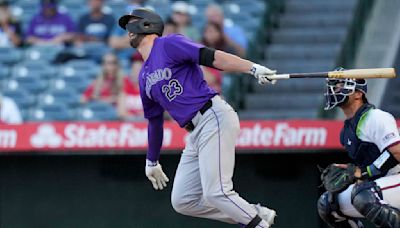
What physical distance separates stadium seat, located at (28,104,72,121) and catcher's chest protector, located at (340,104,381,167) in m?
3.79

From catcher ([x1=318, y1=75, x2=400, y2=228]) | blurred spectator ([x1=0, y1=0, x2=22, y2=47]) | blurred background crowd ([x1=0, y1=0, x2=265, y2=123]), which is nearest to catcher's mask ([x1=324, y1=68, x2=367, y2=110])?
catcher ([x1=318, y1=75, x2=400, y2=228])

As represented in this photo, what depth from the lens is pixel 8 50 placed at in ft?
32.9

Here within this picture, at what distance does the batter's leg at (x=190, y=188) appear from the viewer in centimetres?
595

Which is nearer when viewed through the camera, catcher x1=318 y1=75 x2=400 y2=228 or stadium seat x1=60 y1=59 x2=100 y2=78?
catcher x1=318 y1=75 x2=400 y2=228

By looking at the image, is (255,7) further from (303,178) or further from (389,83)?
(303,178)

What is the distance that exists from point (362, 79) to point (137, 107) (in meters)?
3.15

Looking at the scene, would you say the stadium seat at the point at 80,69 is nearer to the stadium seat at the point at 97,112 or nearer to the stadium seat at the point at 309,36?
the stadium seat at the point at 97,112

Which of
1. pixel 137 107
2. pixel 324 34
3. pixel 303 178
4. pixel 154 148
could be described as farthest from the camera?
pixel 324 34

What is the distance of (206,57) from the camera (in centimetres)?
556

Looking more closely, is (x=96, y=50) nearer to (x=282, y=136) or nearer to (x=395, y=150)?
(x=282, y=136)

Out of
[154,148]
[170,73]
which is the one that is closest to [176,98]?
[170,73]

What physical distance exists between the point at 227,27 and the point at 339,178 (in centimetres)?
365

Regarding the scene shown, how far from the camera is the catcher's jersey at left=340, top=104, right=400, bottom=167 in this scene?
5.79 m

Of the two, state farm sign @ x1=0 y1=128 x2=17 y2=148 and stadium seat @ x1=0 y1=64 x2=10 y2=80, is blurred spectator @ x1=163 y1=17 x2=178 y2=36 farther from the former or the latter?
state farm sign @ x1=0 y1=128 x2=17 y2=148
